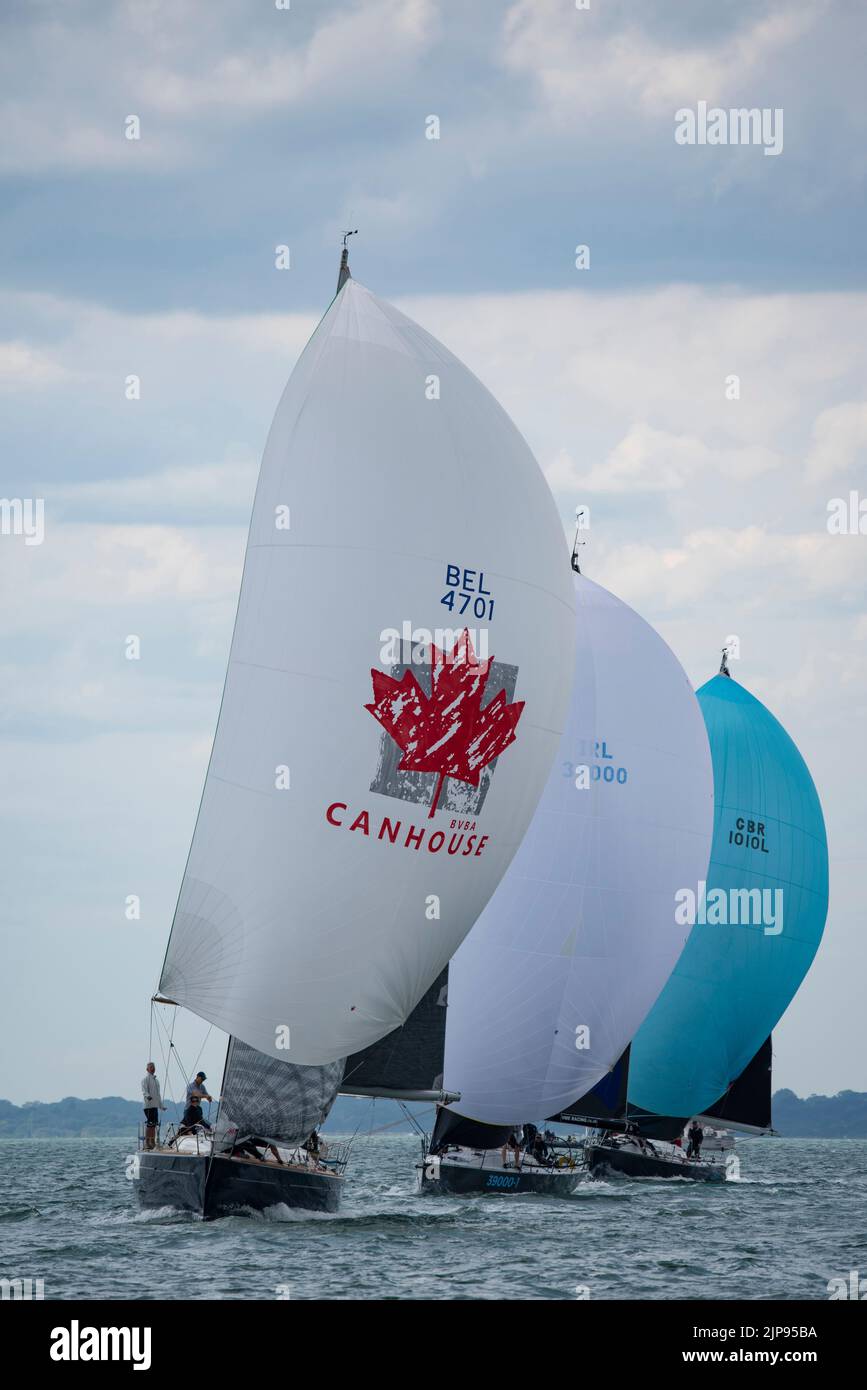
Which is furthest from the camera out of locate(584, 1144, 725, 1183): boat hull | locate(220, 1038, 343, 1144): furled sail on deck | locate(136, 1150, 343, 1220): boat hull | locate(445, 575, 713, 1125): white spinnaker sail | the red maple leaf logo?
locate(584, 1144, 725, 1183): boat hull

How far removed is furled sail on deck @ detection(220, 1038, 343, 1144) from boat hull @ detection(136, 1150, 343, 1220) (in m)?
0.43

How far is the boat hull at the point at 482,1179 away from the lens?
91.2ft

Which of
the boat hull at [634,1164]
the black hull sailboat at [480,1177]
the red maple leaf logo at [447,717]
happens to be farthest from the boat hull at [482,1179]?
the red maple leaf logo at [447,717]

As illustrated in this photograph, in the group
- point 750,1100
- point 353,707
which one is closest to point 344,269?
point 353,707

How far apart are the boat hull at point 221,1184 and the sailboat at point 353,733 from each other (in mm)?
33

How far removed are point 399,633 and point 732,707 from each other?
18.4 m

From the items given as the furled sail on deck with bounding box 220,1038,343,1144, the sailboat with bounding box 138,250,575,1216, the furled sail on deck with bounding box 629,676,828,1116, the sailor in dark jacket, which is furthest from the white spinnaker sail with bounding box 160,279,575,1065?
the furled sail on deck with bounding box 629,676,828,1116

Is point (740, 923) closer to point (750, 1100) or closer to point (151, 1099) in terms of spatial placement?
point (750, 1100)

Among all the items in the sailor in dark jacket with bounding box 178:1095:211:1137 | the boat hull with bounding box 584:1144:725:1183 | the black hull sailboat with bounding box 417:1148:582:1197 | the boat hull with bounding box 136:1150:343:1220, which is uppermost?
the sailor in dark jacket with bounding box 178:1095:211:1137

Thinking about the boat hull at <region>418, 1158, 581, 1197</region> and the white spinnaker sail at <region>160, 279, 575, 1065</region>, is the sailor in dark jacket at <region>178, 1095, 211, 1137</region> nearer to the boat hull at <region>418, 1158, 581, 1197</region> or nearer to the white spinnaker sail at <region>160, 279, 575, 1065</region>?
the white spinnaker sail at <region>160, 279, 575, 1065</region>

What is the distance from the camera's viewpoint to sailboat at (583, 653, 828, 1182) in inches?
1359

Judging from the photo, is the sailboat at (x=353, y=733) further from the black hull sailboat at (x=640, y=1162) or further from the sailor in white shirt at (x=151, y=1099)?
the black hull sailboat at (x=640, y=1162)

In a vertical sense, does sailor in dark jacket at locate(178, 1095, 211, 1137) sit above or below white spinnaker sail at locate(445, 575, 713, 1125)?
below
